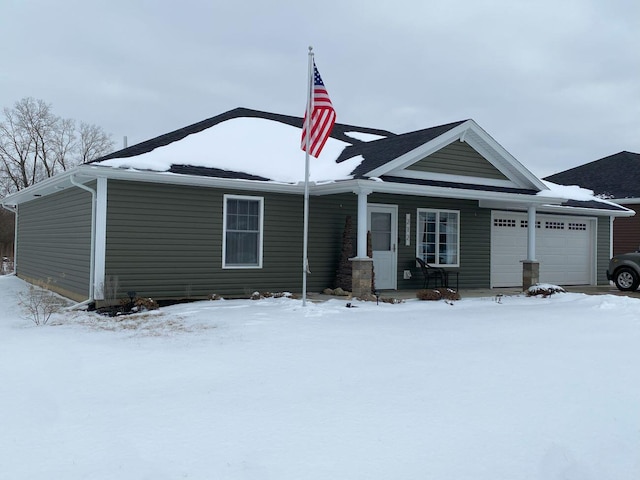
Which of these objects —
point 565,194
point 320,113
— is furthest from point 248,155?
point 565,194

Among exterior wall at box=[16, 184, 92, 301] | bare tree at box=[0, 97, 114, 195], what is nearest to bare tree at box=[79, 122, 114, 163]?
bare tree at box=[0, 97, 114, 195]

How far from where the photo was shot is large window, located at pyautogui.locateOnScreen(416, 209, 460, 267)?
584 inches

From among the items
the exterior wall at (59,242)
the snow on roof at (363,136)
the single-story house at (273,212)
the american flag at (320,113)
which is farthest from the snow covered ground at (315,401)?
the snow on roof at (363,136)

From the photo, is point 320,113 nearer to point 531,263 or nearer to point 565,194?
point 531,263

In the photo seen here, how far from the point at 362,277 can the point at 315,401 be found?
22.2 ft

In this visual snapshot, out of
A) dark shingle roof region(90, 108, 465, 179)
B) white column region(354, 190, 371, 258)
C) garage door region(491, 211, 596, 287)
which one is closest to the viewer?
white column region(354, 190, 371, 258)

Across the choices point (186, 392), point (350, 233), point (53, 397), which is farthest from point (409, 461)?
point (350, 233)

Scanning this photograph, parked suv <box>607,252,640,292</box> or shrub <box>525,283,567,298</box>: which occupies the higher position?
parked suv <box>607,252,640,292</box>

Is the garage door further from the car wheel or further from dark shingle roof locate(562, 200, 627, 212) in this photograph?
the car wheel

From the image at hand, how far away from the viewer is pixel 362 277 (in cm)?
1195

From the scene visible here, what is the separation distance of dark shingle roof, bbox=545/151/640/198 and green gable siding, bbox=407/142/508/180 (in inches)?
427

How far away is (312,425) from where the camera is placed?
4684 mm

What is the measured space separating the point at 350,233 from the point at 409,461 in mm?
9378

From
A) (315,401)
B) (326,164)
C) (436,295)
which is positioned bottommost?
(315,401)
